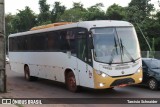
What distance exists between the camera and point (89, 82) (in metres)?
14.8

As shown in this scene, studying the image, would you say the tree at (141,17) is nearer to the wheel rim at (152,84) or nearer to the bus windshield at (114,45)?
the wheel rim at (152,84)

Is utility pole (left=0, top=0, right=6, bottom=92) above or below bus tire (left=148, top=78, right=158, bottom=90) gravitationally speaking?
above

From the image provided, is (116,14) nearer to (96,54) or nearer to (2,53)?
(2,53)

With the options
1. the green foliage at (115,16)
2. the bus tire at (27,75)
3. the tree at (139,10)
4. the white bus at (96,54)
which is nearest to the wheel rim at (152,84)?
the white bus at (96,54)

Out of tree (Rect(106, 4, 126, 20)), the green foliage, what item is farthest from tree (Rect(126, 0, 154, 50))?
tree (Rect(106, 4, 126, 20))

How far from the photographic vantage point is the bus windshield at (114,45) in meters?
14.5

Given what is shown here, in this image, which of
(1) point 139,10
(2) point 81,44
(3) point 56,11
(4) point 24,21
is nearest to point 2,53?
(2) point 81,44

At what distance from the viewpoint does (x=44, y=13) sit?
3366 inches

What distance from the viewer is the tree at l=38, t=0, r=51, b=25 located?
279ft

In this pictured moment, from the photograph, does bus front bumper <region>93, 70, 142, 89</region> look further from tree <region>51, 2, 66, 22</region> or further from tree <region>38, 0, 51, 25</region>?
tree <region>38, 0, 51, 25</region>

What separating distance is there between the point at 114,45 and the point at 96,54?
837 millimetres

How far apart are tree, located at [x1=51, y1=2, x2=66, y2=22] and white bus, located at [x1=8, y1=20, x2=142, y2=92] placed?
216ft

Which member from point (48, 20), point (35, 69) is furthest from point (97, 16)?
point (35, 69)

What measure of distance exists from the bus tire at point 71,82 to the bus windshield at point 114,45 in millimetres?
2279
